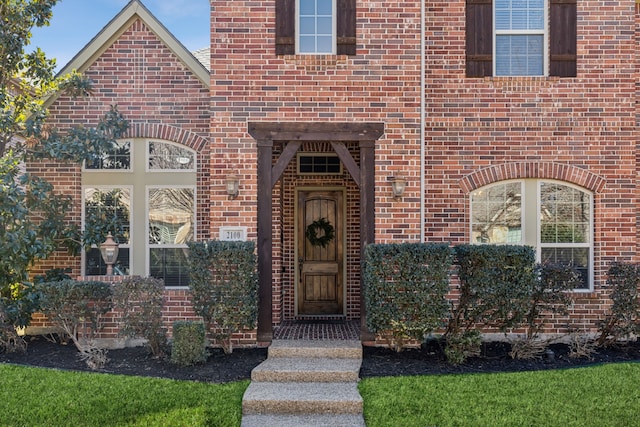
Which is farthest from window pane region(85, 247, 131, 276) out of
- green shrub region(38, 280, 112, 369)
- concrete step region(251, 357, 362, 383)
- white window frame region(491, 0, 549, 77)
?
white window frame region(491, 0, 549, 77)

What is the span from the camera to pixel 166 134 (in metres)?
8.66

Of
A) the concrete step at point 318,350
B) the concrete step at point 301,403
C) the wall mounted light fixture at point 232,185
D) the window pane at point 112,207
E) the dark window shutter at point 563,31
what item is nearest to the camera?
the concrete step at point 301,403

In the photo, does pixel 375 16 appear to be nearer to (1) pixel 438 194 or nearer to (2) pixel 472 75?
(2) pixel 472 75

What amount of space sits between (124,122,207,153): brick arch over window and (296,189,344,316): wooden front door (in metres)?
2.26

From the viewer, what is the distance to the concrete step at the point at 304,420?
5.36 meters

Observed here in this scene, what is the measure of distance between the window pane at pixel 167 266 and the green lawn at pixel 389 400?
2.43 m

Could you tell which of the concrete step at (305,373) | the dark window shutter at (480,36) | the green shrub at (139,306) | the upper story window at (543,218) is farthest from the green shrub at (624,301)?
the green shrub at (139,306)

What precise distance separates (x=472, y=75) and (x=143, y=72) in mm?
5437

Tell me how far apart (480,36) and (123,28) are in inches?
231

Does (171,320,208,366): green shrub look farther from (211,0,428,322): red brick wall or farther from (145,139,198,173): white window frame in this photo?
(145,139,198,173): white window frame

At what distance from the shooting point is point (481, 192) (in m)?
8.53

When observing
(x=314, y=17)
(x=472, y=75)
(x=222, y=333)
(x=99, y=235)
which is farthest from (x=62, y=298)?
(x=472, y=75)

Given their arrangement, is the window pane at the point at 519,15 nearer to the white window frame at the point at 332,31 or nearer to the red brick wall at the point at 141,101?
the white window frame at the point at 332,31

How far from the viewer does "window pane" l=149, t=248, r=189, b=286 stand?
864 centimetres
